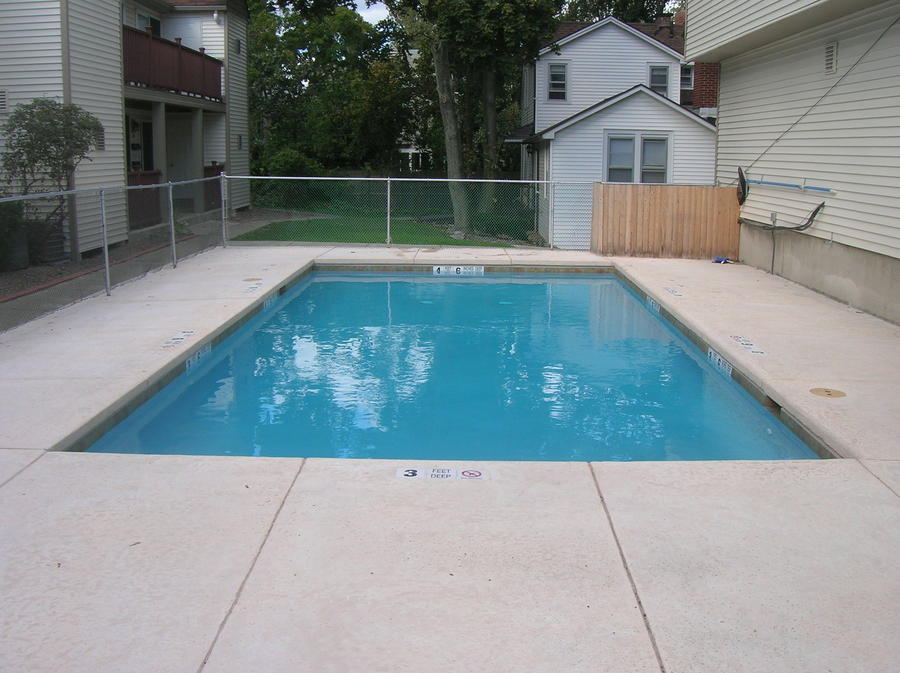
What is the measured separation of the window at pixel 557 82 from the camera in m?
27.5

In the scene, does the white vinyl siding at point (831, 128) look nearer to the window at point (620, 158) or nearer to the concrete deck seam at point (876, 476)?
the window at point (620, 158)

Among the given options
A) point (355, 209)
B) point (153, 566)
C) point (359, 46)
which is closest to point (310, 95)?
point (359, 46)

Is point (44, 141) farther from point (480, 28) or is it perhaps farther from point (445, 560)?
point (445, 560)

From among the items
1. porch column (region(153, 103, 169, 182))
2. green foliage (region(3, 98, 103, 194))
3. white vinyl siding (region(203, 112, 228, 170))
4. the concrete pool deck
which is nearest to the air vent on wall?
the concrete pool deck

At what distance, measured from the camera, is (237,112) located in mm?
25438

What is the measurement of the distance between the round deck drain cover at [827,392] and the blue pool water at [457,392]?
0.41 metres

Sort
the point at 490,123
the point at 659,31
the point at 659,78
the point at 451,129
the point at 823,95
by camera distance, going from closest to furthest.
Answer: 1. the point at 823,95
2. the point at 451,129
3. the point at 490,123
4. the point at 659,78
5. the point at 659,31

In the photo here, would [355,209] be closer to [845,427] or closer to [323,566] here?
[845,427]

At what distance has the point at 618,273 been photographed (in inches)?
596

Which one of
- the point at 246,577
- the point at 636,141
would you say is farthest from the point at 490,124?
the point at 246,577

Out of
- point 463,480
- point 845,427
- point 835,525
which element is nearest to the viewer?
point 835,525

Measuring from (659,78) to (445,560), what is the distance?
26160 mm

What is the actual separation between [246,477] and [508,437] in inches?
99.1

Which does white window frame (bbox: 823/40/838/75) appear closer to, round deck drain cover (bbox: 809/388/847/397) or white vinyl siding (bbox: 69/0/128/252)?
round deck drain cover (bbox: 809/388/847/397)
